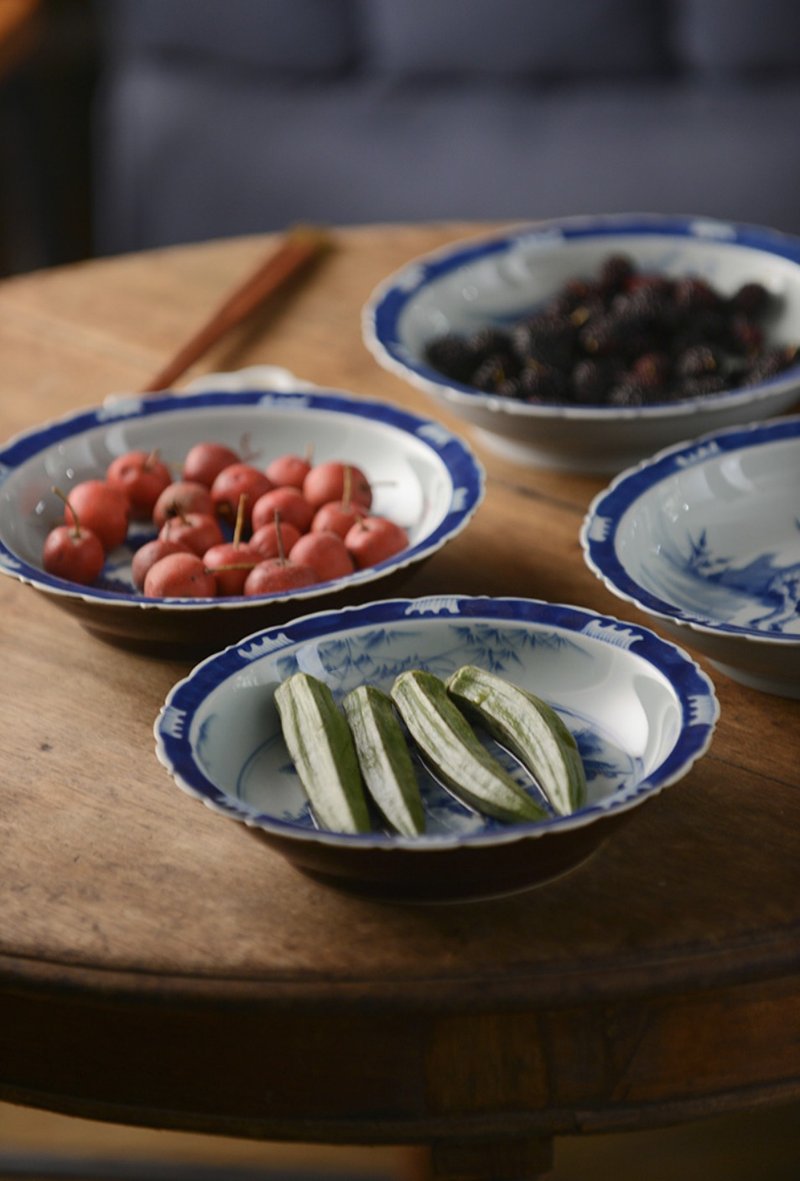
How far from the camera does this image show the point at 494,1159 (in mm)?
704

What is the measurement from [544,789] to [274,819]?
0.47 feet

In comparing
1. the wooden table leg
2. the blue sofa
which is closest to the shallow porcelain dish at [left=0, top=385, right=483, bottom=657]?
the wooden table leg

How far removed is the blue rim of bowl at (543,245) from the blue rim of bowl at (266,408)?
0.06 meters

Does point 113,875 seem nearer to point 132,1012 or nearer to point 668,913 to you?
point 132,1012

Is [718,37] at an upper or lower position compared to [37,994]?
upper

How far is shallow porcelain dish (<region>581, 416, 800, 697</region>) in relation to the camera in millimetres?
829

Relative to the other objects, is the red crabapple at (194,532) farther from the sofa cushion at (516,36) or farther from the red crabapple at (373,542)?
the sofa cushion at (516,36)

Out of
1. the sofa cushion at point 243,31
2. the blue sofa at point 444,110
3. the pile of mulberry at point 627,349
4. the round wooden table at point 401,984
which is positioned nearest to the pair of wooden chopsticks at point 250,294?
the pile of mulberry at point 627,349

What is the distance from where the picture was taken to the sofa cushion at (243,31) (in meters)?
2.28

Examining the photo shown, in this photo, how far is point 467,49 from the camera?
7.28 feet

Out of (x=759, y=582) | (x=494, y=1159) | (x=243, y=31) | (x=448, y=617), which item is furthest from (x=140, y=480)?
(x=243, y=31)

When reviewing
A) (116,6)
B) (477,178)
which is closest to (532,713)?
(477,178)

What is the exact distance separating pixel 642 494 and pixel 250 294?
611 millimetres

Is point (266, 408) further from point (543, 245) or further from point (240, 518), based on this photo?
point (543, 245)
